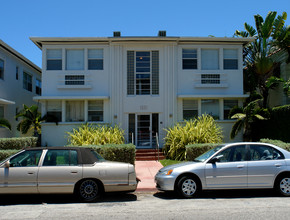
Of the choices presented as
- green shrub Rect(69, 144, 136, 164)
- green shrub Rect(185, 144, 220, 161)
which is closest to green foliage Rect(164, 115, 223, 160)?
green shrub Rect(185, 144, 220, 161)

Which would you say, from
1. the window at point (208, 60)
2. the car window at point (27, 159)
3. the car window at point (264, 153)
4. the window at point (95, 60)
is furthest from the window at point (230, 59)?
the car window at point (27, 159)

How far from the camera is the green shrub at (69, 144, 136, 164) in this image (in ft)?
36.6

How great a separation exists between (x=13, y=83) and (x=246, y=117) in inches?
579

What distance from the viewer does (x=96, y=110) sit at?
1633 centimetres

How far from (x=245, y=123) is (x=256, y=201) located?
814 cm

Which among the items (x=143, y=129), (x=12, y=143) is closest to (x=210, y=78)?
(x=143, y=129)

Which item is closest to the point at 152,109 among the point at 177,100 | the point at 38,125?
the point at 177,100

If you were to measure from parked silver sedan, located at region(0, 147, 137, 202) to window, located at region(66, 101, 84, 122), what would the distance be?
8976mm

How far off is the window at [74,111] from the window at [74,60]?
201cm

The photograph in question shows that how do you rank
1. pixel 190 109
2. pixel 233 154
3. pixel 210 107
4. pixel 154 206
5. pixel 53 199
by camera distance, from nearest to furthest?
1. pixel 154 206
2. pixel 53 199
3. pixel 233 154
4. pixel 190 109
5. pixel 210 107

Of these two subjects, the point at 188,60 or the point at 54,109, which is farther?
the point at 188,60

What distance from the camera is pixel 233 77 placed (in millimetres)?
16719

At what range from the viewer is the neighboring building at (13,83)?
1750cm

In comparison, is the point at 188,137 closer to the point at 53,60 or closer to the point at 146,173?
the point at 146,173
